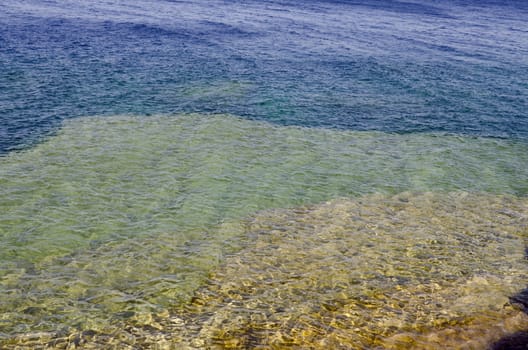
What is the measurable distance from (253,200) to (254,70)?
1832 cm

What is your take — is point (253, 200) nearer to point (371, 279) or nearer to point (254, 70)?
point (371, 279)

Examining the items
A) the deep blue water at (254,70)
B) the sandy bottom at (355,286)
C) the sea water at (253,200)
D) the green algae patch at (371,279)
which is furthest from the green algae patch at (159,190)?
the deep blue water at (254,70)

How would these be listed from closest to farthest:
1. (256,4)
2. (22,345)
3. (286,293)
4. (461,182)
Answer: (22,345) → (286,293) → (461,182) → (256,4)

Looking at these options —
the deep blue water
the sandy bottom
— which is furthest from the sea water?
the deep blue water

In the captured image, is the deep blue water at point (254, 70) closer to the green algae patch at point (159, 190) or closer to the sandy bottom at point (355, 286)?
the green algae patch at point (159, 190)

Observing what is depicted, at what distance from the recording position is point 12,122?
20781 millimetres

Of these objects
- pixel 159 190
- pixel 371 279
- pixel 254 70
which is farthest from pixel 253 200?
pixel 254 70

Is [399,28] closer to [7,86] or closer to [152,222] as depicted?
[7,86]

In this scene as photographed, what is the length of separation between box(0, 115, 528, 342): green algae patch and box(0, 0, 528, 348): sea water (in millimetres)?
69

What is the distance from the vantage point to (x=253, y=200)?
52.6 ft

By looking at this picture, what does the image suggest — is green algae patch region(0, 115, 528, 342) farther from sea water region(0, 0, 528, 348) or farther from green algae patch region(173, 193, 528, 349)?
green algae patch region(173, 193, 528, 349)

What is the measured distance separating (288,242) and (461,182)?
836cm

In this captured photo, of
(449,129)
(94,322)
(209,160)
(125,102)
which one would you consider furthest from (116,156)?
(449,129)

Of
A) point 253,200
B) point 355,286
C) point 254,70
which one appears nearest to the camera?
point 355,286
